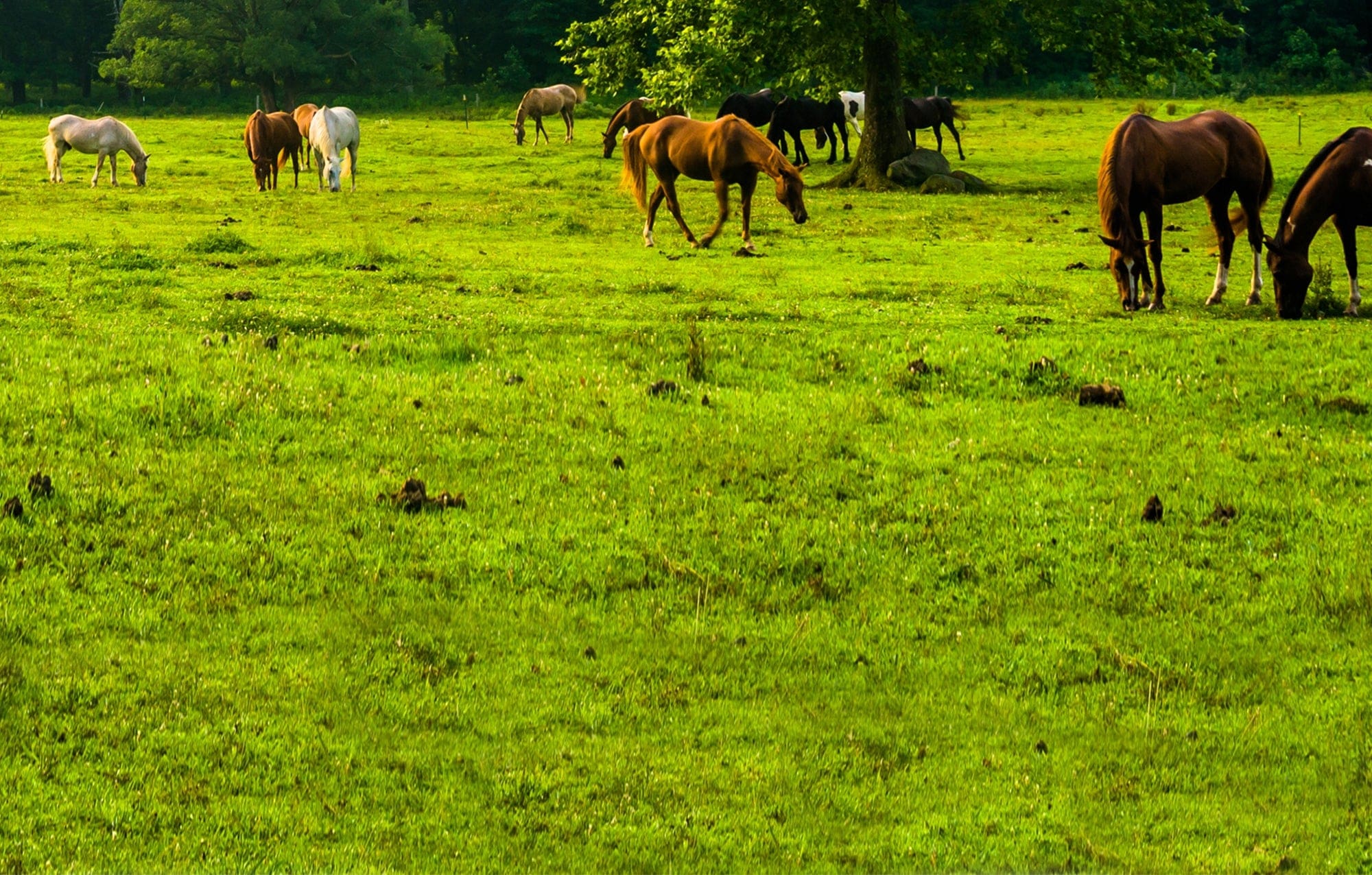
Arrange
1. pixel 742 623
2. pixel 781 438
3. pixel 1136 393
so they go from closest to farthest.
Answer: pixel 742 623
pixel 781 438
pixel 1136 393

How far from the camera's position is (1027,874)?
511 centimetres

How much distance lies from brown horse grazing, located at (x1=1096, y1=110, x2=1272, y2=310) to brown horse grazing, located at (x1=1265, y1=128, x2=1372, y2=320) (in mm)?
870

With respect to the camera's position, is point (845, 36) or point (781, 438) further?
point (845, 36)

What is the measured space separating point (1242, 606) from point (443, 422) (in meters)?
5.72

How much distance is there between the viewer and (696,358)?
12203 mm

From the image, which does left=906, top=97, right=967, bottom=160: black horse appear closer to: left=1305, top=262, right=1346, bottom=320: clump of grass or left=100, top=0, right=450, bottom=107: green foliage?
left=1305, top=262, right=1346, bottom=320: clump of grass

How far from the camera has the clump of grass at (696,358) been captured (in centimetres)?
1210

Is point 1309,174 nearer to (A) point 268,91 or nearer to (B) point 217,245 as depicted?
(B) point 217,245

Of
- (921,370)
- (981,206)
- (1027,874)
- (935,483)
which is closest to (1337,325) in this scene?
(921,370)

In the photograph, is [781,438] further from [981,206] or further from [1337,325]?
[981,206]

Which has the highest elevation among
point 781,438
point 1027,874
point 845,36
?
point 845,36

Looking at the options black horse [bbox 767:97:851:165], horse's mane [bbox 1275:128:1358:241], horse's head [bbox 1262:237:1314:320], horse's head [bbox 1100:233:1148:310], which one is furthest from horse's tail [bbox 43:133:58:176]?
horse's head [bbox 1262:237:1314:320]

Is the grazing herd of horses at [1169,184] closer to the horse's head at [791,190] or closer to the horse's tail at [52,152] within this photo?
the horse's head at [791,190]

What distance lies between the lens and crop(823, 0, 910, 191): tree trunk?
108 feet
